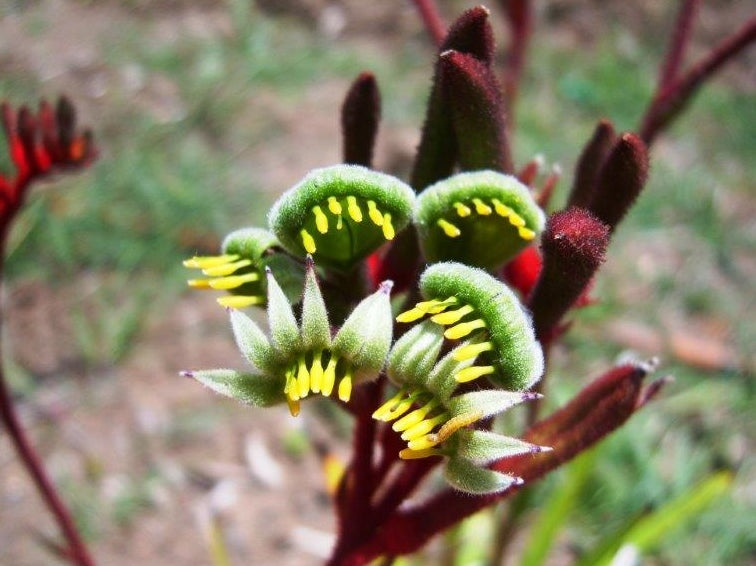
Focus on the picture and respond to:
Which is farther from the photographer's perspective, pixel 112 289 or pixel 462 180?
pixel 112 289

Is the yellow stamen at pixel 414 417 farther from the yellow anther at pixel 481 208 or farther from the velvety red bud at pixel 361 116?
the velvety red bud at pixel 361 116

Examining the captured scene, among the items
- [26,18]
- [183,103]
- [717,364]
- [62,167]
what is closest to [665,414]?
[717,364]

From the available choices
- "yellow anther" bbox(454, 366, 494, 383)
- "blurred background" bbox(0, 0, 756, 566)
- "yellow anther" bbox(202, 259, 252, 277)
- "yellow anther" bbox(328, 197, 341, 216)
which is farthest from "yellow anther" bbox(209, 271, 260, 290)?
"blurred background" bbox(0, 0, 756, 566)

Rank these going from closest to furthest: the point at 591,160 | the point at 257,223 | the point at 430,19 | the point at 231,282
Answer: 1. the point at 231,282
2. the point at 591,160
3. the point at 430,19
4. the point at 257,223

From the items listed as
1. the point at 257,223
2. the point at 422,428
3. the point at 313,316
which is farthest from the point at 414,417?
the point at 257,223

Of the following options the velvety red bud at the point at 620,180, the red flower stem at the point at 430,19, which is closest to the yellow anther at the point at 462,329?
the velvety red bud at the point at 620,180

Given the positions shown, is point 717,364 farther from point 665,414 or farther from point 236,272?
point 236,272

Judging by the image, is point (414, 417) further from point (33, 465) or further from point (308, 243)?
point (33, 465)
